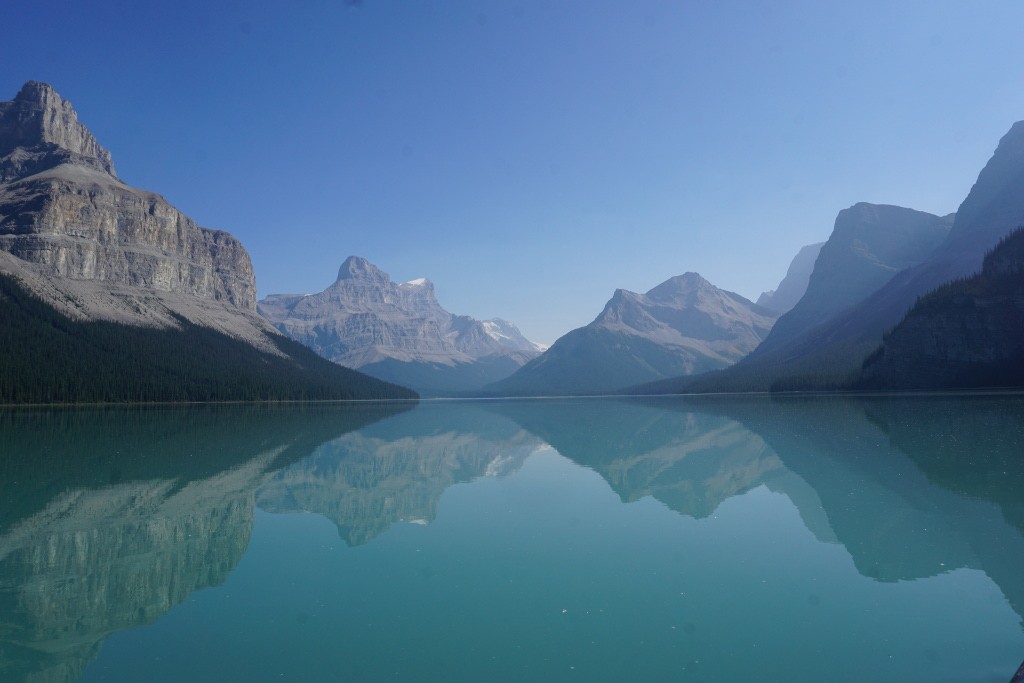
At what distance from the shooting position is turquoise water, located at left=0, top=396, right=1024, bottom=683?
1005 centimetres

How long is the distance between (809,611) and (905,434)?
40.8m

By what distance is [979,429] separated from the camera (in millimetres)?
45438

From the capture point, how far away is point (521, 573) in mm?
15086

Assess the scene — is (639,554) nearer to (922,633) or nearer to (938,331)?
(922,633)

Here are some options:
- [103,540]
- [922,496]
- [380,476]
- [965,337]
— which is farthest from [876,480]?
[965,337]

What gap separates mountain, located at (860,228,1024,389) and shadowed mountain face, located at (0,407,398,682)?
501 ft

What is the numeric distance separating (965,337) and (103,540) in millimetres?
165623

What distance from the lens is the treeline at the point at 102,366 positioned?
125562 mm

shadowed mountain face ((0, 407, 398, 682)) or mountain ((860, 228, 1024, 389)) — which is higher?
mountain ((860, 228, 1024, 389))

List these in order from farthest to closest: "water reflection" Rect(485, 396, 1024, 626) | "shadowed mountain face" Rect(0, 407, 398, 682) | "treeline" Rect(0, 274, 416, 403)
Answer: "treeline" Rect(0, 274, 416, 403) → "water reflection" Rect(485, 396, 1024, 626) → "shadowed mountain face" Rect(0, 407, 398, 682)

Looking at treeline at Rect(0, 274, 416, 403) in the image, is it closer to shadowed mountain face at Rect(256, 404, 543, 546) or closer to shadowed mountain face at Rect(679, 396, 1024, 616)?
shadowed mountain face at Rect(256, 404, 543, 546)

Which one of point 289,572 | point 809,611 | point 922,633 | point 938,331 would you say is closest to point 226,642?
point 289,572

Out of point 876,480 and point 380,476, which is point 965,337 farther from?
point 380,476

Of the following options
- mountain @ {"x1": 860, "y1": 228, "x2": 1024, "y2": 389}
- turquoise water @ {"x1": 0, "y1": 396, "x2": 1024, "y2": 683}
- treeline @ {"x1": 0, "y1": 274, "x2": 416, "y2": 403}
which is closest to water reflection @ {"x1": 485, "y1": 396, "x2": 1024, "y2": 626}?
turquoise water @ {"x1": 0, "y1": 396, "x2": 1024, "y2": 683}
